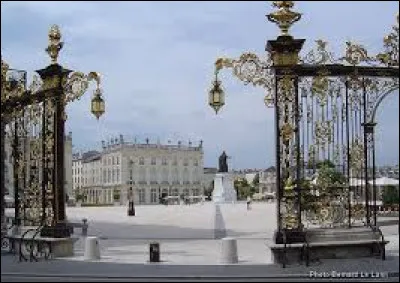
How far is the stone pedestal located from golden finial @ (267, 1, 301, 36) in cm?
4402

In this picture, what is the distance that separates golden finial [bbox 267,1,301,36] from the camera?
56.0 feet

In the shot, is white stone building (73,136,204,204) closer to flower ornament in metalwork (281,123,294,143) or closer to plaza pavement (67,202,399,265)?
plaza pavement (67,202,399,265)

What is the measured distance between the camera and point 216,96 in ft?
59.2

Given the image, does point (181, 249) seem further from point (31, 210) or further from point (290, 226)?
point (290, 226)

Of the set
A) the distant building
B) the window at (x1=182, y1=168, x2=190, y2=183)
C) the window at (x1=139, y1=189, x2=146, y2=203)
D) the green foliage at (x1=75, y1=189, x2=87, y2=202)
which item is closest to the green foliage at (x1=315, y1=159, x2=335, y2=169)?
the green foliage at (x1=75, y1=189, x2=87, y2=202)

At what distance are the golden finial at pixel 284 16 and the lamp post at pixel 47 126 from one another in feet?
19.7

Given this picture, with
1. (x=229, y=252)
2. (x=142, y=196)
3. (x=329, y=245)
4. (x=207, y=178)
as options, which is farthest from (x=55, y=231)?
(x=207, y=178)

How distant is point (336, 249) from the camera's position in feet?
55.5

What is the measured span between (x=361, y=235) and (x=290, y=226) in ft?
6.37

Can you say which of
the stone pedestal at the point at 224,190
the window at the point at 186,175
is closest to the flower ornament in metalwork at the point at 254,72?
the stone pedestal at the point at 224,190

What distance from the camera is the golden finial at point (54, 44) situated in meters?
20.0

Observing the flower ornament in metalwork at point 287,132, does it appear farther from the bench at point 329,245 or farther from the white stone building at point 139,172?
the white stone building at point 139,172

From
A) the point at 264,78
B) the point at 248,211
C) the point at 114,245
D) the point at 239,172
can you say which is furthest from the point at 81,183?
the point at 264,78

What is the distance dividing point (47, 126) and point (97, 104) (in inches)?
67.0
